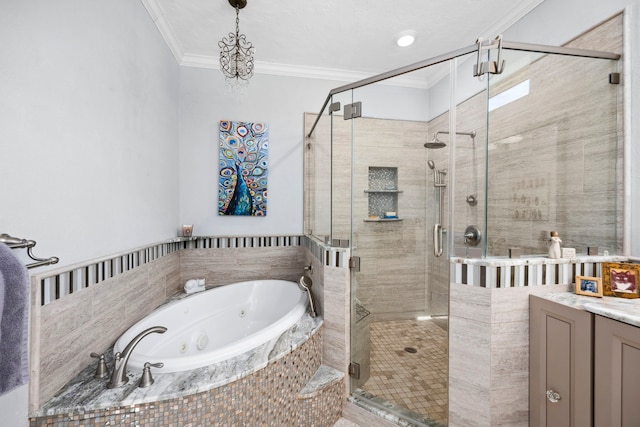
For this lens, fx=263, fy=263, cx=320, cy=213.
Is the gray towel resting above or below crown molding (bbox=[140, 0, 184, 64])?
Answer: below

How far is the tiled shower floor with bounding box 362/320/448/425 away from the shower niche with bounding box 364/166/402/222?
668mm

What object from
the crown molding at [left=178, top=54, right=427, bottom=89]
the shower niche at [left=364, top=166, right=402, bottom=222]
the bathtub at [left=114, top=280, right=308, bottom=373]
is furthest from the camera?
the crown molding at [left=178, top=54, right=427, bottom=89]

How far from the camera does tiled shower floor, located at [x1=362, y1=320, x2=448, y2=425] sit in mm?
1426

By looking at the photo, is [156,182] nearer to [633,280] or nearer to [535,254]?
[535,254]

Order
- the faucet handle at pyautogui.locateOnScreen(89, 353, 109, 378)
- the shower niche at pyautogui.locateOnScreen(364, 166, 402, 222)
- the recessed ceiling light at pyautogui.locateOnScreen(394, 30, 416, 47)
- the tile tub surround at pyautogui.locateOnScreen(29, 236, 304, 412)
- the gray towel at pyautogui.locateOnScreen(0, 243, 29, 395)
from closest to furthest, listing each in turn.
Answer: the gray towel at pyautogui.locateOnScreen(0, 243, 29, 395)
the tile tub surround at pyautogui.locateOnScreen(29, 236, 304, 412)
the faucet handle at pyautogui.locateOnScreen(89, 353, 109, 378)
the shower niche at pyautogui.locateOnScreen(364, 166, 402, 222)
the recessed ceiling light at pyautogui.locateOnScreen(394, 30, 416, 47)

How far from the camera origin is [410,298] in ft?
5.26

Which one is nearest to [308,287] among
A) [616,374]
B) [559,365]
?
[559,365]

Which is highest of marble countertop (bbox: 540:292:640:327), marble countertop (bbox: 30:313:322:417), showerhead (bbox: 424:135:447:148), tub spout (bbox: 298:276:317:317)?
showerhead (bbox: 424:135:447:148)

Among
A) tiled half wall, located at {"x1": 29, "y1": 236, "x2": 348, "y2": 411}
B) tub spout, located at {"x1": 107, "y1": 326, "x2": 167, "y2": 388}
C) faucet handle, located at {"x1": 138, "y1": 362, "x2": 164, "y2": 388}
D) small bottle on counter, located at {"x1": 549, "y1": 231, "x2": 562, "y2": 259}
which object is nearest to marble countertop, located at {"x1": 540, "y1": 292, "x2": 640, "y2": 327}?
small bottle on counter, located at {"x1": 549, "y1": 231, "x2": 562, "y2": 259}

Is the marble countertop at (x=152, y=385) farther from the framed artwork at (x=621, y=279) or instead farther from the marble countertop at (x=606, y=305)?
the framed artwork at (x=621, y=279)

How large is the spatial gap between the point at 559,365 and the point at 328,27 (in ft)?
8.44

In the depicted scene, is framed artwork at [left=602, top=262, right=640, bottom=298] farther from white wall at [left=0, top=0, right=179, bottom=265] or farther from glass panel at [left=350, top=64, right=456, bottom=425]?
white wall at [left=0, top=0, right=179, bottom=265]

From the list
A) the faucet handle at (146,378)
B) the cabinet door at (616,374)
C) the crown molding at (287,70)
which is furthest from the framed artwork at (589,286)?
the crown molding at (287,70)

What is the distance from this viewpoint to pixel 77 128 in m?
1.21
